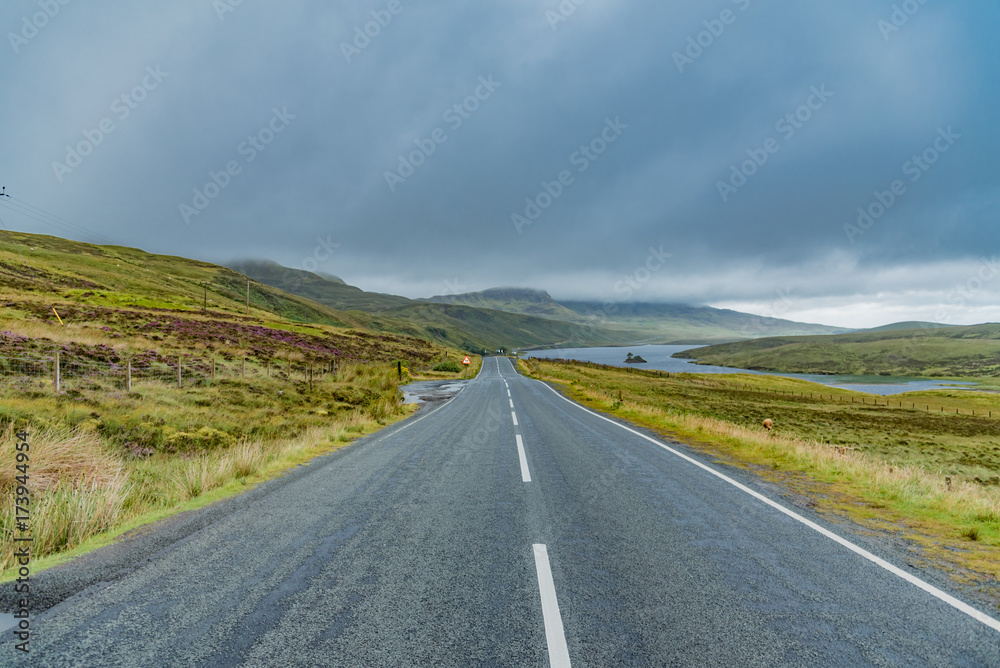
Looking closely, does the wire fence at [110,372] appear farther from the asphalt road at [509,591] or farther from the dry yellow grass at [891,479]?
the dry yellow grass at [891,479]

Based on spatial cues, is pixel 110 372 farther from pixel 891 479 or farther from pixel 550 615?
pixel 891 479

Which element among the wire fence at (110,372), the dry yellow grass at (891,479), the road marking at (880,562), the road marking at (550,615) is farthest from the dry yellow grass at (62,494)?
the dry yellow grass at (891,479)

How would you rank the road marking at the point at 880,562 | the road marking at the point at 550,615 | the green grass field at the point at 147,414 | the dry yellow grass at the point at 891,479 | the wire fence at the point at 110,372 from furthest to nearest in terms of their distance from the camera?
the wire fence at the point at 110,372 < the dry yellow grass at the point at 891,479 < the green grass field at the point at 147,414 < the road marking at the point at 880,562 < the road marking at the point at 550,615

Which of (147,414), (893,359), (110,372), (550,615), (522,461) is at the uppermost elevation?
(893,359)

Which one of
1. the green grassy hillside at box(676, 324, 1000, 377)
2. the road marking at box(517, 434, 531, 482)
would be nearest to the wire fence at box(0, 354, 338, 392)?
the road marking at box(517, 434, 531, 482)

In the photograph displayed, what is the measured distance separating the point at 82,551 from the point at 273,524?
1.84 m

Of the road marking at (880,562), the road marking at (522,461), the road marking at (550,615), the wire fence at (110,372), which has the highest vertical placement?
the wire fence at (110,372)

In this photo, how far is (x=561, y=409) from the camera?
70.7ft

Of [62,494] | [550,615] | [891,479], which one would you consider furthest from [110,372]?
[891,479]

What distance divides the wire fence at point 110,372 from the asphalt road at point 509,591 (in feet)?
42.9

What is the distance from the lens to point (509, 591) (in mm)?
3926

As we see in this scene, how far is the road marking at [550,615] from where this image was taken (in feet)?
9.72

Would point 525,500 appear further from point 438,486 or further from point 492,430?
point 492,430

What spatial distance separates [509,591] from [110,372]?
22.5m
